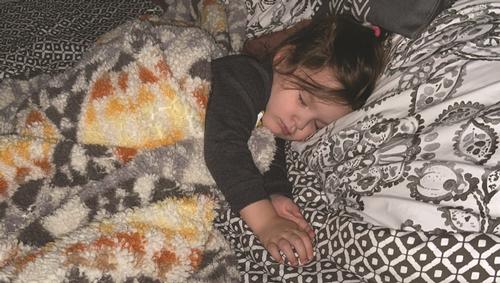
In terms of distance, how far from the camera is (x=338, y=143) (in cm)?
107

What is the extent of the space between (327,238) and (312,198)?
0.15 m

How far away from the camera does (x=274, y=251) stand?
1.01 metres

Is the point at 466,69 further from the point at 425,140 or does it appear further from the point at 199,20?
the point at 199,20

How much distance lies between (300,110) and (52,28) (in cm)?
87

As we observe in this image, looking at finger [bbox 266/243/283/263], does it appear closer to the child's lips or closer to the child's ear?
the child's lips

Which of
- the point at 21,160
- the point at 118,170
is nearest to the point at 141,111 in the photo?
the point at 118,170

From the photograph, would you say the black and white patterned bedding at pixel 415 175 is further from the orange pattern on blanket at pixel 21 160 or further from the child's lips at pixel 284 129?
the orange pattern on blanket at pixel 21 160

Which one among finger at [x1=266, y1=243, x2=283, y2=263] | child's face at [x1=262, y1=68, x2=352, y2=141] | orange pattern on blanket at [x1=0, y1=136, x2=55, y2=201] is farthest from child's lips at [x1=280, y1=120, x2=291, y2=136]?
orange pattern on blanket at [x1=0, y1=136, x2=55, y2=201]

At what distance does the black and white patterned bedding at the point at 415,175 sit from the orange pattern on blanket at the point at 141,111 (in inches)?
8.8

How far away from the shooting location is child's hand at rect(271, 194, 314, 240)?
104 cm

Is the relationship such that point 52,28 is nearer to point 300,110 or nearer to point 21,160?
point 21,160

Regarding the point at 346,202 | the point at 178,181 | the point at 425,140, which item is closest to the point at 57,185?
the point at 178,181

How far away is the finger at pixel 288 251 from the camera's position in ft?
3.26

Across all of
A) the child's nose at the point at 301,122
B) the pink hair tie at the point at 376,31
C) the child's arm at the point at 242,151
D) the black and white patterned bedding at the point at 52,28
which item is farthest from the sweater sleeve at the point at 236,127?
the black and white patterned bedding at the point at 52,28
